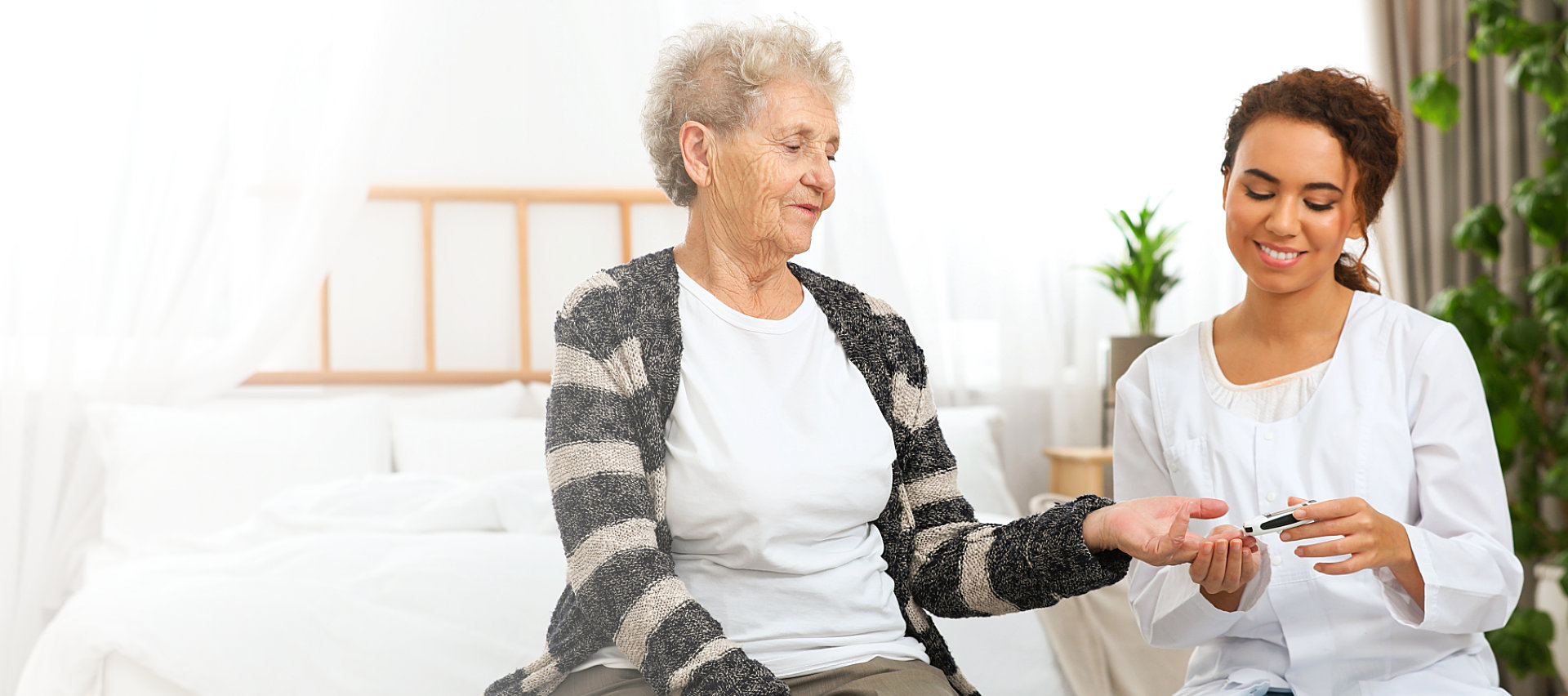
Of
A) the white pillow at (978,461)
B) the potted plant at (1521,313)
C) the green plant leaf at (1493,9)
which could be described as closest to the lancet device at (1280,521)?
the white pillow at (978,461)

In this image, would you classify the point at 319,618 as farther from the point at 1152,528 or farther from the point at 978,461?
the point at 978,461

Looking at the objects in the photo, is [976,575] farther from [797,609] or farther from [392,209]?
[392,209]

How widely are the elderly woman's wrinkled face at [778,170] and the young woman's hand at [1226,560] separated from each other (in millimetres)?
511

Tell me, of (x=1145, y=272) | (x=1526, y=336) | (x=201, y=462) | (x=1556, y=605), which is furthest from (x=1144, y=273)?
(x=201, y=462)

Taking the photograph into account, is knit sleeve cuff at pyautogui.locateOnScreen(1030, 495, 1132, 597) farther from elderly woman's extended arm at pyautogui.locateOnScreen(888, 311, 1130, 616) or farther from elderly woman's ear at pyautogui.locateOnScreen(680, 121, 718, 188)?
elderly woman's ear at pyautogui.locateOnScreen(680, 121, 718, 188)

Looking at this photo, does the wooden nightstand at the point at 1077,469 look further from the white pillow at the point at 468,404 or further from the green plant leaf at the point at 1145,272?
the white pillow at the point at 468,404

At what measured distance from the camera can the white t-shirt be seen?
1.13 metres

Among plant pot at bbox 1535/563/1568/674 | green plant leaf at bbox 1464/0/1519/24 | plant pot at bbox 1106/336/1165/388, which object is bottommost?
plant pot at bbox 1535/563/1568/674

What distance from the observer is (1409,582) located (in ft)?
3.52

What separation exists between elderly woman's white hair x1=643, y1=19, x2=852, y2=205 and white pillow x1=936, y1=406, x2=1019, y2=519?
59.4 inches

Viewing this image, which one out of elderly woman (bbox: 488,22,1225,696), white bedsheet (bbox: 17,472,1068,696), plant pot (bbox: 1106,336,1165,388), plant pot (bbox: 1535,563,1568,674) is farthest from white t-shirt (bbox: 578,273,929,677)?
plant pot (bbox: 1535,563,1568,674)

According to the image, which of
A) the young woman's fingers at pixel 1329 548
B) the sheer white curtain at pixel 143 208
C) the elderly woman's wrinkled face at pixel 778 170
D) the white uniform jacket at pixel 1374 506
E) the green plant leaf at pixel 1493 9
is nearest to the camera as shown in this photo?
the young woman's fingers at pixel 1329 548

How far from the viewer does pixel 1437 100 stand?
8.45 ft

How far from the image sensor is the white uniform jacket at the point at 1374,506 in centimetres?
110
